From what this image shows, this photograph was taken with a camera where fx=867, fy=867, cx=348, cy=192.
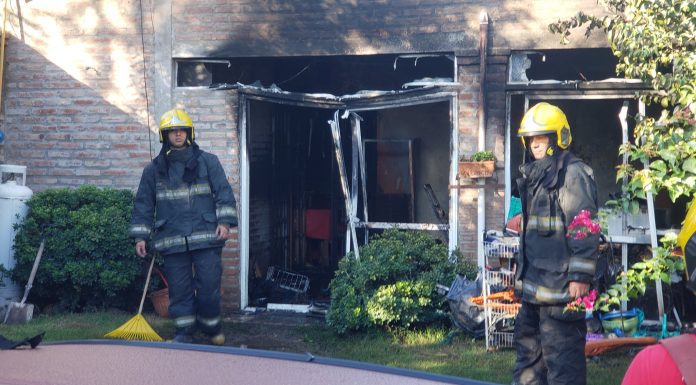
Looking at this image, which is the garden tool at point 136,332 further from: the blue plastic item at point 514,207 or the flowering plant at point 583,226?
the flowering plant at point 583,226

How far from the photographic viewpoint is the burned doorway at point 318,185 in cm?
1030

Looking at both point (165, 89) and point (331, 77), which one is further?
point (331, 77)

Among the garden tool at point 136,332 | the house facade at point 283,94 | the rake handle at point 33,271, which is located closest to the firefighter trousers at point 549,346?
the house facade at point 283,94

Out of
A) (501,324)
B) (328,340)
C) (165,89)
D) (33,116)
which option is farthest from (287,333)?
(33,116)

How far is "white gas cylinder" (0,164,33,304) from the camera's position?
9062 millimetres

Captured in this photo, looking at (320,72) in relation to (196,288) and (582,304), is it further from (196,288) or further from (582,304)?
(582,304)

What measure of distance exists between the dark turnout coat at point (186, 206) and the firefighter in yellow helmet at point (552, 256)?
2.98 metres

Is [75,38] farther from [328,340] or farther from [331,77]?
[328,340]

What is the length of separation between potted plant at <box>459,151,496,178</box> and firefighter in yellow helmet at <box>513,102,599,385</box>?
2520 millimetres

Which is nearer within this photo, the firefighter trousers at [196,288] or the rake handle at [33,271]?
the firefighter trousers at [196,288]

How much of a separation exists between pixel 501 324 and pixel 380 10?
351cm

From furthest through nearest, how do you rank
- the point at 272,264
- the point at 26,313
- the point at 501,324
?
the point at 272,264 < the point at 26,313 < the point at 501,324

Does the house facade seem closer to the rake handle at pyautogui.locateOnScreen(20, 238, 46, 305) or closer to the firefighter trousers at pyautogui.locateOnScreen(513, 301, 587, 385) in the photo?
the rake handle at pyautogui.locateOnScreen(20, 238, 46, 305)

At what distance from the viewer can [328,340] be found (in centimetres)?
823
